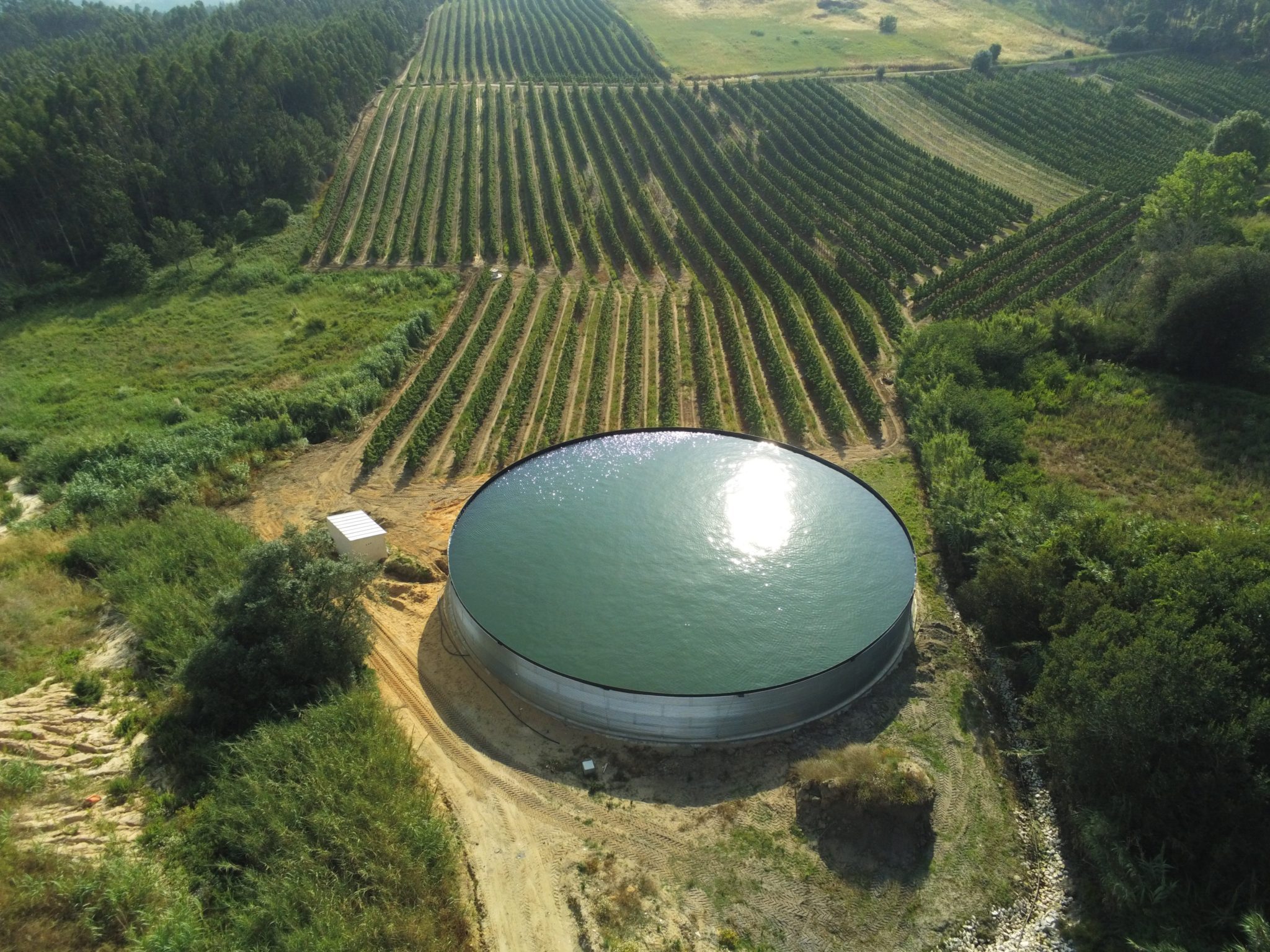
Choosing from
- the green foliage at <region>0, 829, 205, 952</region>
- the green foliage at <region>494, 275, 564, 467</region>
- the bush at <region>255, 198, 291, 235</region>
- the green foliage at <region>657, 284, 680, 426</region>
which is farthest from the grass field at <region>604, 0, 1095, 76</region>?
the green foliage at <region>0, 829, 205, 952</region>

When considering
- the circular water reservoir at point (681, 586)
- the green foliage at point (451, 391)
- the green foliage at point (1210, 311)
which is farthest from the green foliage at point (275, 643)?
the green foliage at point (1210, 311)

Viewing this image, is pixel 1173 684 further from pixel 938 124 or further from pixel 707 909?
pixel 938 124

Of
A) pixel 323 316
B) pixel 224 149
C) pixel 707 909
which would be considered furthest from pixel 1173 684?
pixel 224 149

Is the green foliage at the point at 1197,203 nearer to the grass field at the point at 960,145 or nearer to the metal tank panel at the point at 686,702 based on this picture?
the grass field at the point at 960,145

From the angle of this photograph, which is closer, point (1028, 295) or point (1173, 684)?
point (1173, 684)

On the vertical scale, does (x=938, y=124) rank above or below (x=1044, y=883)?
above

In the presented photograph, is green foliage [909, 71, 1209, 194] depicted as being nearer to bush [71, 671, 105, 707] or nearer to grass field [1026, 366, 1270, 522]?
grass field [1026, 366, 1270, 522]

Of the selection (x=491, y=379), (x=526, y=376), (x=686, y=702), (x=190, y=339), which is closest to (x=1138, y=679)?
(x=686, y=702)

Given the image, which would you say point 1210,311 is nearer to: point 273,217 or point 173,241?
point 273,217
